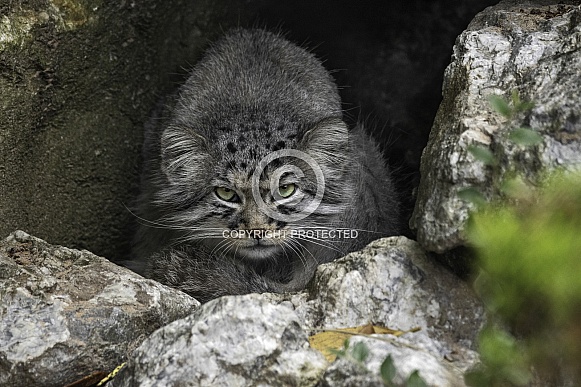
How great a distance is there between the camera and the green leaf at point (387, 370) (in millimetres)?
2031

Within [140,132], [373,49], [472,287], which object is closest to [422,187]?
[472,287]

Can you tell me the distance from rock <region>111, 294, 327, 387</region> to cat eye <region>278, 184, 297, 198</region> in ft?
4.34

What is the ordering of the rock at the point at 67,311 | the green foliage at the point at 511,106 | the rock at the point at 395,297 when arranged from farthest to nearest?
the rock at the point at 67,311 < the rock at the point at 395,297 < the green foliage at the point at 511,106

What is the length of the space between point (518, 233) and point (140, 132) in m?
3.22

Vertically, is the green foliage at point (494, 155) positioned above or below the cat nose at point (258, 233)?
above

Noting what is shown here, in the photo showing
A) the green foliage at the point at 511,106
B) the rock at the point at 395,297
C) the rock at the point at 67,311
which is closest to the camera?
the green foliage at the point at 511,106

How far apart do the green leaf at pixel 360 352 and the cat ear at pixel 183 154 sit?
6.16ft

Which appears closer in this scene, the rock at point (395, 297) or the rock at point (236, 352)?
the rock at point (236, 352)

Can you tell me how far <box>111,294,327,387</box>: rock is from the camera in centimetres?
229

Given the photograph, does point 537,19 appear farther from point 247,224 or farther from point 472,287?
point 247,224

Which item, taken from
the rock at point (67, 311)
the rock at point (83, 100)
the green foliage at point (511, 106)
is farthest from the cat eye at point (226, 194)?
the green foliage at point (511, 106)

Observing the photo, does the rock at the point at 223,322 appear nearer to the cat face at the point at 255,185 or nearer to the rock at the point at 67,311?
the rock at the point at 67,311

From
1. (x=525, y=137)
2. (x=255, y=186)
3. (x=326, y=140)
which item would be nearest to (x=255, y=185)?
(x=255, y=186)

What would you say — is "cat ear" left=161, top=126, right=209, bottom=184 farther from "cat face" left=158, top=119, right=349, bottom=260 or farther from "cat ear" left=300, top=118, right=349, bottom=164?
"cat ear" left=300, top=118, right=349, bottom=164
